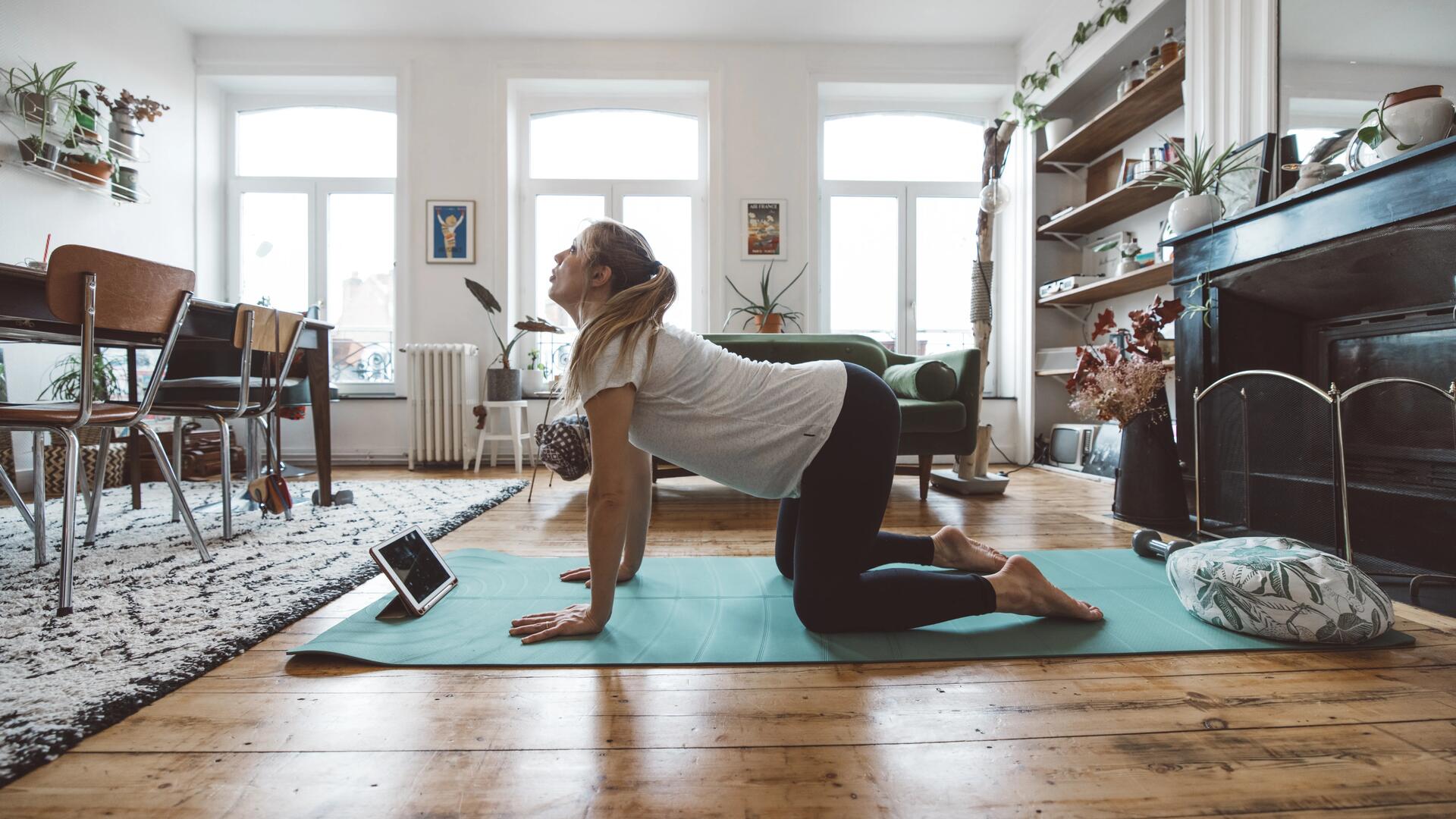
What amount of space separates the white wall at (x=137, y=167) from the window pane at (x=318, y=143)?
1.40 feet

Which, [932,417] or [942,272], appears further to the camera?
[942,272]

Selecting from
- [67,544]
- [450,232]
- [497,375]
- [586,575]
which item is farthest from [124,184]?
[586,575]

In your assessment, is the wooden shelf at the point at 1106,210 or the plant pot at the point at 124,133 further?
the plant pot at the point at 124,133

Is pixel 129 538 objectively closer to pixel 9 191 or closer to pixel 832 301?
pixel 9 191

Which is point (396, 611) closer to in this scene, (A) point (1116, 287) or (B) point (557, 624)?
(B) point (557, 624)

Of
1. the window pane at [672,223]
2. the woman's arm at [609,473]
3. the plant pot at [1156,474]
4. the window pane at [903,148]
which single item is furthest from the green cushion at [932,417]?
the window pane at [903,148]

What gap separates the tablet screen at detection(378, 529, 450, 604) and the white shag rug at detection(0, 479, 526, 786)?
0.80ft

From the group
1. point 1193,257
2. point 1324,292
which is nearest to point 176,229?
point 1193,257

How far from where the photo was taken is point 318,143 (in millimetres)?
4938

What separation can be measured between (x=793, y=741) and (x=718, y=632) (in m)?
0.42

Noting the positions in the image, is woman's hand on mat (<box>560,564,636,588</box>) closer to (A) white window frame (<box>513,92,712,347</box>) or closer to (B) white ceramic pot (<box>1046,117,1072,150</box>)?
(A) white window frame (<box>513,92,712,347</box>)

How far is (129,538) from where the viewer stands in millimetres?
2105

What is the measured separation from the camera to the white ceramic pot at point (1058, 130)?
14.1ft

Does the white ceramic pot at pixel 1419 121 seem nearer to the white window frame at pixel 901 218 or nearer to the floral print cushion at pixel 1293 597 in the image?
the floral print cushion at pixel 1293 597
